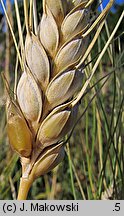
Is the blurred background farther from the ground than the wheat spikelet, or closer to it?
closer to it

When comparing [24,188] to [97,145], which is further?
[97,145]

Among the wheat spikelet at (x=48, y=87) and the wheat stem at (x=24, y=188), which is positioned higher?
the wheat spikelet at (x=48, y=87)

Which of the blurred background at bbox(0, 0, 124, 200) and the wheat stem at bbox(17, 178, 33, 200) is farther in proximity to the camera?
the blurred background at bbox(0, 0, 124, 200)

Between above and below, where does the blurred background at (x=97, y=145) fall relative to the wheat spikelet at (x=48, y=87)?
below

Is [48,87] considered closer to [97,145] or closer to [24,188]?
[24,188]

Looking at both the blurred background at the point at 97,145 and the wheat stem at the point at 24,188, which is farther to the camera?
the blurred background at the point at 97,145

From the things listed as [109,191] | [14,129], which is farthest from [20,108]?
[109,191]

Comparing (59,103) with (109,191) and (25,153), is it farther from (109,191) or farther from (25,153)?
(109,191)

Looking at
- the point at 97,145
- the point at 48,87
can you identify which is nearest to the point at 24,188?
the point at 48,87
